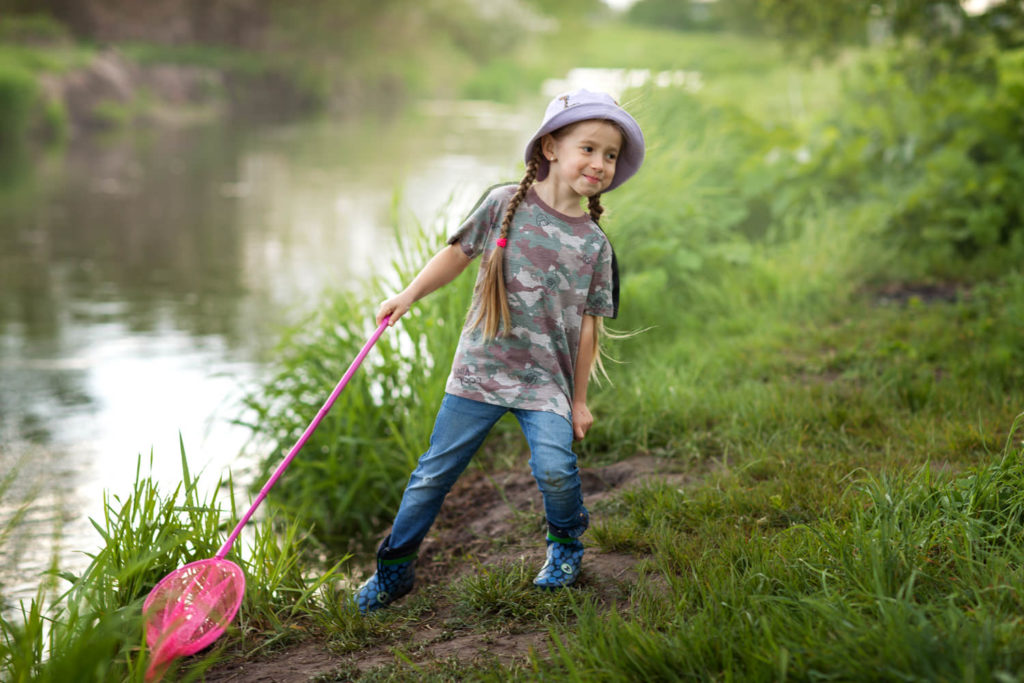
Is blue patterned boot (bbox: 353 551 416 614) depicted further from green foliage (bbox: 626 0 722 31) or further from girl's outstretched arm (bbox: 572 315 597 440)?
green foliage (bbox: 626 0 722 31)

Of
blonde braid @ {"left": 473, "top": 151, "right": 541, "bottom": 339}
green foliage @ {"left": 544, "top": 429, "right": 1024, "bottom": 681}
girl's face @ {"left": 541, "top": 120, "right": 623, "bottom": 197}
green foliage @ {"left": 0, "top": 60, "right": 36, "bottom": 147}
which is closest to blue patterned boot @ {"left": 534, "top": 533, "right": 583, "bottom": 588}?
green foliage @ {"left": 544, "top": 429, "right": 1024, "bottom": 681}

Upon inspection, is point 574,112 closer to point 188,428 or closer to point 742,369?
point 742,369

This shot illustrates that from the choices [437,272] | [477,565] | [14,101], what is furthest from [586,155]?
[14,101]

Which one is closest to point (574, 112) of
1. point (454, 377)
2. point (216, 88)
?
point (454, 377)

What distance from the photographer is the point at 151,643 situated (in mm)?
2326

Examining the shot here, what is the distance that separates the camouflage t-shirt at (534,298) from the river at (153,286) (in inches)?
35.6

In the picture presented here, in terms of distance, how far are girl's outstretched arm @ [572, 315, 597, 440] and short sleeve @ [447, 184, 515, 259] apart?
0.35 metres

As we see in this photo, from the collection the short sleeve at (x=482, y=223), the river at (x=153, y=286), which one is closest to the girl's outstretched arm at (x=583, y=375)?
the short sleeve at (x=482, y=223)

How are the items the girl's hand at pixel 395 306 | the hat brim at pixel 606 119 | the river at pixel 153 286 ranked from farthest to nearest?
the river at pixel 153 286, the girl's hand at pixel 395 306, the hat brim at pixel 606 119

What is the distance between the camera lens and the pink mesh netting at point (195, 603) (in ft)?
7.86

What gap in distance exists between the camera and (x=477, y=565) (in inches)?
115

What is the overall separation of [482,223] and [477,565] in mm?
993

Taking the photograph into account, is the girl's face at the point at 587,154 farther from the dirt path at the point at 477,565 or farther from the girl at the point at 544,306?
the dirt path at the point at 477,565

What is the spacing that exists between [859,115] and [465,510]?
16.7ft
